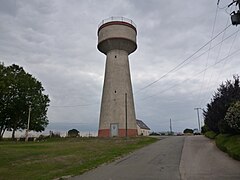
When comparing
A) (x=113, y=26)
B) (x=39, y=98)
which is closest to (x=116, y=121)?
(x=113, y=26)

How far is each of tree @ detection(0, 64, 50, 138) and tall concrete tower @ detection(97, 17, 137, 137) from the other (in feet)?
48.6

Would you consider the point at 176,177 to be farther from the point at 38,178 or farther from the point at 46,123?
the point at 46,123

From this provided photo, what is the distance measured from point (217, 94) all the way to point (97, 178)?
1870 centimetres

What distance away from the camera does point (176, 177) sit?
1039 cm

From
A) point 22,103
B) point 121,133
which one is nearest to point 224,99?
point 121,133

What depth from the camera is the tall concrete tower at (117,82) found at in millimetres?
41906

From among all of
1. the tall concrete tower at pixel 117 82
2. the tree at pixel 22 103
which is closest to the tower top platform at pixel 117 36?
the tall concrete tower at pixel 117 82

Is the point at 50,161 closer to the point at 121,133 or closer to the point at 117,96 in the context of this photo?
the point at 121,133

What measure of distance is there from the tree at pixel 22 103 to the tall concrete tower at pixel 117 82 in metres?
14.8

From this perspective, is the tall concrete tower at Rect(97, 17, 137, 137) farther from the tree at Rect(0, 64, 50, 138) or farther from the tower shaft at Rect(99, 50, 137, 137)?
the tree at Rect(0, 64, 50, 138)

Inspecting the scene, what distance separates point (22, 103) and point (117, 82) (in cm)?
1823

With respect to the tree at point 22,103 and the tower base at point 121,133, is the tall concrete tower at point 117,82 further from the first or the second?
the tree at point 22,103

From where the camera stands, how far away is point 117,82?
1684 inches

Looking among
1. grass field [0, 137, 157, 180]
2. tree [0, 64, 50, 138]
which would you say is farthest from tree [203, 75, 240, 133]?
tree [0, 64, 50, 138]
